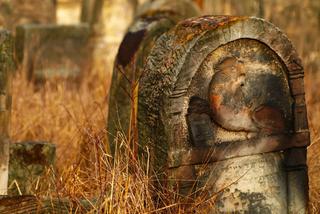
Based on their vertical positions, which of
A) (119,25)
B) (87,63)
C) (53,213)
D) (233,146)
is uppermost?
(119,25)

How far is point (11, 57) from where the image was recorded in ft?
16.1

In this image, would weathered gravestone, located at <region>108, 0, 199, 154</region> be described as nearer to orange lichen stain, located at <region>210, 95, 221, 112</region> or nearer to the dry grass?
the dry grass

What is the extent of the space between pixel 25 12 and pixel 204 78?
268 inches

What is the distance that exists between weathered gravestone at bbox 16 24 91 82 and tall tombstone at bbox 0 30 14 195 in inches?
152

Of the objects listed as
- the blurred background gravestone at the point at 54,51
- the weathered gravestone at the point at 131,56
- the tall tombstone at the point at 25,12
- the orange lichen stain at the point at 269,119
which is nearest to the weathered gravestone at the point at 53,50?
the blurred background gravestone at the point at 54,51

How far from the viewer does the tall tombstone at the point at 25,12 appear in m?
10.3

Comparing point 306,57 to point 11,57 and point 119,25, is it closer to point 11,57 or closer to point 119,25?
point 119,25

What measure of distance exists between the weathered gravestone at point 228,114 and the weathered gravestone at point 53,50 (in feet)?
15.6

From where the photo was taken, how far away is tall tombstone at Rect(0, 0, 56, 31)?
405 inches

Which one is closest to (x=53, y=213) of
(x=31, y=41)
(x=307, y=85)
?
(x=307, y=85)

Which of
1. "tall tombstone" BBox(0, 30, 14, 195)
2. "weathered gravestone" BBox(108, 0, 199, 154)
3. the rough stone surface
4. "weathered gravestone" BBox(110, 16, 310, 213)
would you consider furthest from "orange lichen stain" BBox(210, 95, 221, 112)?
the rough stone surface

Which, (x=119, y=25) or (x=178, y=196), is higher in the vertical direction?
(x=119, y=25)

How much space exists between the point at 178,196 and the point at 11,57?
150 centimetres

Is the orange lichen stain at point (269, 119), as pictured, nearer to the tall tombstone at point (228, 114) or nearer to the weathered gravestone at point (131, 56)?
the tall tombstone at point (228, 114)
